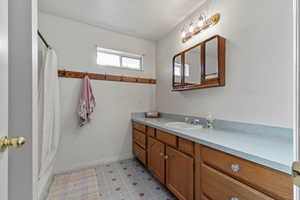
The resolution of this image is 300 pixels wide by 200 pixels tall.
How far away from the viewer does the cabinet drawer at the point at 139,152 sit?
85.4 inches

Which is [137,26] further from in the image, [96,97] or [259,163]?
[259,163]

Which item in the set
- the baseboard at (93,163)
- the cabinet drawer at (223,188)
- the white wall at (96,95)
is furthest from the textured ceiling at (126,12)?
the baseboard at (93,163)

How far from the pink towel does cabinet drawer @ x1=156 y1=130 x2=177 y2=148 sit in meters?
1.24

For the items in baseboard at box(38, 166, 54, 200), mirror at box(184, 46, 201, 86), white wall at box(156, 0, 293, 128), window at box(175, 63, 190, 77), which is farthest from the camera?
window at box(175, 63, 190, 77)

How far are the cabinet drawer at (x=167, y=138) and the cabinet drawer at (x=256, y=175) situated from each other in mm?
475

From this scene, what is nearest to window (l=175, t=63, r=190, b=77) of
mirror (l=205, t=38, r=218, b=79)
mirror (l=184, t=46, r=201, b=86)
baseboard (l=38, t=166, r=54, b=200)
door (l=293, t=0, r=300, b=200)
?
mirror (l=184, t=46, r=201, b=86)

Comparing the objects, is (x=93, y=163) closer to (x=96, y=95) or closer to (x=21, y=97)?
(x=96, y=95)

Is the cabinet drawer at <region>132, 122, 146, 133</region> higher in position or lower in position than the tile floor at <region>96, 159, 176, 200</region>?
higher

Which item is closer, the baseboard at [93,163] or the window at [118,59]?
the baseboard at [93,163]

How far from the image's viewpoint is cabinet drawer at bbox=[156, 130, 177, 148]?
1.46m

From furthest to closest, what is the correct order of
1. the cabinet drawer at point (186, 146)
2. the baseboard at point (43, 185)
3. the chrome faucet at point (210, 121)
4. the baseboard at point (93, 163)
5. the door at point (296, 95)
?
the baseboard at point (93, 163) < the chrome faucet at point (210, 121) < the baseboard at point (43, 185) < the cabinet drawer at point (186, 146) < the door at point (296, 95)

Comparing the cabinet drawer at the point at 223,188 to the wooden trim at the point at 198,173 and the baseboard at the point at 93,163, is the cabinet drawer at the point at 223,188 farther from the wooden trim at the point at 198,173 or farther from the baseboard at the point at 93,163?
the baseboard at the point at 93,163

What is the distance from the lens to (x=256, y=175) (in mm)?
756

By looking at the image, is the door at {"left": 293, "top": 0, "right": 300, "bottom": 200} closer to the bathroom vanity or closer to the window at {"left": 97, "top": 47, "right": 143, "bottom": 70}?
the bathroom vanity
